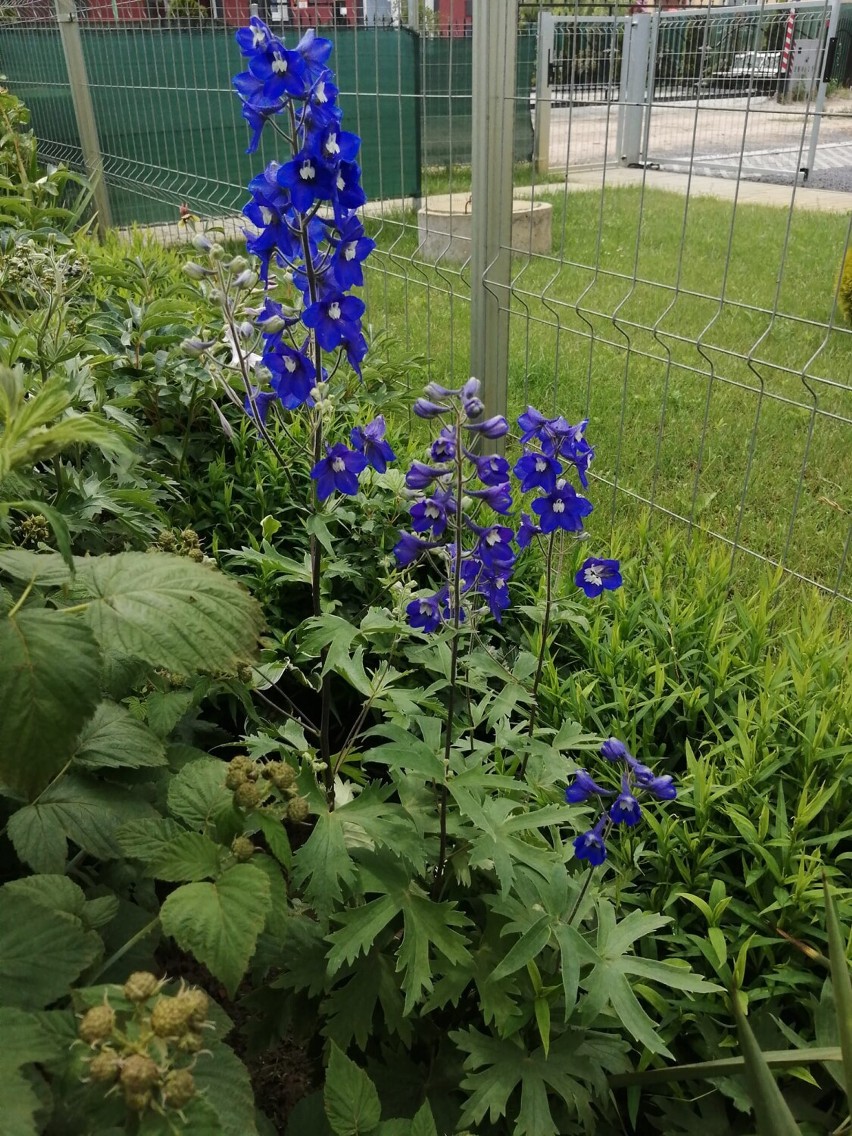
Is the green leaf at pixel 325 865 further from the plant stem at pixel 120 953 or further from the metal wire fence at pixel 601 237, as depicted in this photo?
the metal wire fence at pixel 601 237

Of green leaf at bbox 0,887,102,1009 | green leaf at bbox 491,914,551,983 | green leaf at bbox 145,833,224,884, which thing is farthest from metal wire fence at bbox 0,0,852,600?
green leaf at bbox 0,887,102,1009

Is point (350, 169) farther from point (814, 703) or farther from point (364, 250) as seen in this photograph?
point (814, 703)

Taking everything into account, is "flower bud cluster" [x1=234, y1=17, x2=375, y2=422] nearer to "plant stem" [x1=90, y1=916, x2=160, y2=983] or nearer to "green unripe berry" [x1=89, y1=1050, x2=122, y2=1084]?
"plant stem" [x1=90, y1=916, x2=160, y2=983]

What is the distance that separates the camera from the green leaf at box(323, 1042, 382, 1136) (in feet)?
3.81

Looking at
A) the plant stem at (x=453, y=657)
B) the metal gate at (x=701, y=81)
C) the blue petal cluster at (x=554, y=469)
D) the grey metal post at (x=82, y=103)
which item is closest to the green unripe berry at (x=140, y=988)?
the plant stem at (x=453, y=657)

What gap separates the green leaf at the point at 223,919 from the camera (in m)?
0.99

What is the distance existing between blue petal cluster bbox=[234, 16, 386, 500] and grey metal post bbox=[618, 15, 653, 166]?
1459 millimetres

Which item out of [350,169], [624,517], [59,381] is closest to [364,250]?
[350,169]

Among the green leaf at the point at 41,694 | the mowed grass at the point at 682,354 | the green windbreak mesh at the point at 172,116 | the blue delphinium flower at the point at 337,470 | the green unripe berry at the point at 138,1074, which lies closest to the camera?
the green unripe berry at the point at 138,1074

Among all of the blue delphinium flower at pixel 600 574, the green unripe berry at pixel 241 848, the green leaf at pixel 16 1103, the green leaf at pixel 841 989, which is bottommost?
the green leaf at pixel 841 989

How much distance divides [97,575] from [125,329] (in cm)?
221

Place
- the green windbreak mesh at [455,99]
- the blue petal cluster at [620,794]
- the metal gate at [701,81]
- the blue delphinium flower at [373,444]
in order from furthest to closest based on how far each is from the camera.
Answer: the green windbreak mesh at [455,99]
the metal gate at [701,81]
the blue delphinium flower at [373,444]
the blue petal cluster at [620,794]

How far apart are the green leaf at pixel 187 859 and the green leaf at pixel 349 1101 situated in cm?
30

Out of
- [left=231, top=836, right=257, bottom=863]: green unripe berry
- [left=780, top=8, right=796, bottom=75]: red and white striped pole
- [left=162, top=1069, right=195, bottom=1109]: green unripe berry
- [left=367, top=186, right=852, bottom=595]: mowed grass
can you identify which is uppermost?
[left=780, top=8, right=796, bottom=75]: red and white striped pole
